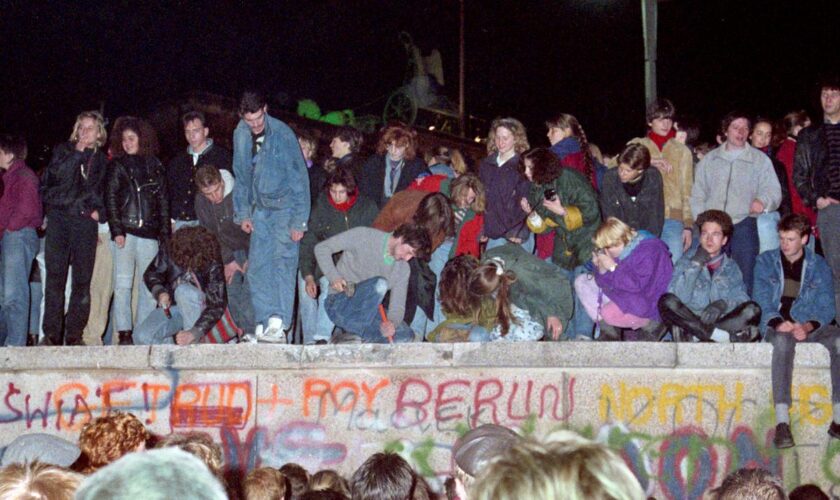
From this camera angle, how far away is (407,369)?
8523mm

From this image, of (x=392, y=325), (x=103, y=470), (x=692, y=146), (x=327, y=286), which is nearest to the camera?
(x=103, y=470)

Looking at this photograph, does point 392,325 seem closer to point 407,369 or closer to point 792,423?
point 407,369

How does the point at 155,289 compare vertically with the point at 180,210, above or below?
below

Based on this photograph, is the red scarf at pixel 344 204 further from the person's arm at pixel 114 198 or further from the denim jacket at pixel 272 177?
the person's arm at pixel 114 198

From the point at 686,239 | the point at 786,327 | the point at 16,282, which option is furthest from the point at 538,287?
the point at 16,282

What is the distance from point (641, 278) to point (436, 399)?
1.90 m

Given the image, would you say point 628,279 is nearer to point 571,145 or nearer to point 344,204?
point 571,145

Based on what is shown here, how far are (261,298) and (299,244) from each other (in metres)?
0.63

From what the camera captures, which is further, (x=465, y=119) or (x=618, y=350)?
(x=465, y=119)

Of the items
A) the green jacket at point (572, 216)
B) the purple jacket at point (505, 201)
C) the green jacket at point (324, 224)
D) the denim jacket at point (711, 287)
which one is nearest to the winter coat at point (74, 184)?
the green jacket at point (324, 224)

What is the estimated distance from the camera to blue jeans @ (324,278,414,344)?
883 cm

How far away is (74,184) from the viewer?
9.72 meters

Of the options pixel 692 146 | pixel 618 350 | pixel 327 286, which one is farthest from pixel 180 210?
pixel 692 146

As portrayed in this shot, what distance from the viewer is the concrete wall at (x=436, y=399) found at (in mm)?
8156
